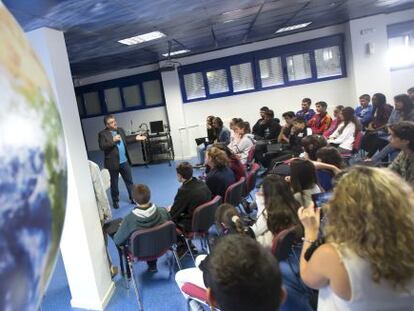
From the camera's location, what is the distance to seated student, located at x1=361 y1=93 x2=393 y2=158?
4883mm

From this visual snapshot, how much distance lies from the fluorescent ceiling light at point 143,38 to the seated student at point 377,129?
12.0ft

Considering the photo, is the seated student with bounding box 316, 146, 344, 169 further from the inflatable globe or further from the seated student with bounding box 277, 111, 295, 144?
the inflatable globe

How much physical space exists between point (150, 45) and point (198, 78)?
10.00ft

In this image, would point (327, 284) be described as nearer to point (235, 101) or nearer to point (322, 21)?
point (322, 21)

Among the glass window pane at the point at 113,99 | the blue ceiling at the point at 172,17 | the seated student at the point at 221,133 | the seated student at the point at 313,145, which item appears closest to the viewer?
the blue ceiling at the point at 172,17

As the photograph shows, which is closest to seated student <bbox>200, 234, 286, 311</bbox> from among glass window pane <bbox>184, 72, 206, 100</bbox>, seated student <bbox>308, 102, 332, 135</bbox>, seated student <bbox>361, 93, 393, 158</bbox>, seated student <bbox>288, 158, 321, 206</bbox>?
seated student <bbox>288, 158, 321, 206</bbox>

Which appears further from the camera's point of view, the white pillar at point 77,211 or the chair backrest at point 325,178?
the chair backrest at point 325,178

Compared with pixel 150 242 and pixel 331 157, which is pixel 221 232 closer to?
pixel 150 242

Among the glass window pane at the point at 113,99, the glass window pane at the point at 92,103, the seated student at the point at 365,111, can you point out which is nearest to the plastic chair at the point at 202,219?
the seated student at the point at 365,111

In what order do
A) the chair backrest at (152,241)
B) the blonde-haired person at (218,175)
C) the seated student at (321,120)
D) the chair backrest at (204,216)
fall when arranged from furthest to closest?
the seated student at (321,120), the blonde-haired person at (218,175), the chair backrest at (204,216), the chair backrest at (152,241)

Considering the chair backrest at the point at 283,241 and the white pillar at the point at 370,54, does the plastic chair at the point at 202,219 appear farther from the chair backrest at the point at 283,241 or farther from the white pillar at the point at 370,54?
the white pillar at the point at 370,54

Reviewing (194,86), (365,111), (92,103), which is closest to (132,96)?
(92,103)

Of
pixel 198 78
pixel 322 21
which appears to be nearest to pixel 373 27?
pixel 322 21

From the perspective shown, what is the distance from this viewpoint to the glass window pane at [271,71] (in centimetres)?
857
